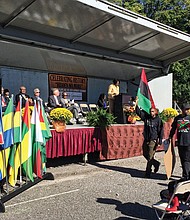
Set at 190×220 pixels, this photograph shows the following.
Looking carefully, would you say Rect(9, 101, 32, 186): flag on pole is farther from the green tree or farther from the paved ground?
the green tree

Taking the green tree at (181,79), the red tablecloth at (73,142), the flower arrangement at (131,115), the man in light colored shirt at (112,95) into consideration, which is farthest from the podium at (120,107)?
the green tree at (181,79)

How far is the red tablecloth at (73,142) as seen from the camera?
8680 millimetres

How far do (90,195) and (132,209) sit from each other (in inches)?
43.0

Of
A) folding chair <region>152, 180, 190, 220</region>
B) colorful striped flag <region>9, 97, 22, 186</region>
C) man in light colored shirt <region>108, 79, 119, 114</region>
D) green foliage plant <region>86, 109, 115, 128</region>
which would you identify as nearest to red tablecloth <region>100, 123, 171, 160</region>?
green foliage plant <region>86, 109, 115, 128</region>

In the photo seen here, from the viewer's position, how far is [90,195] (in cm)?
640

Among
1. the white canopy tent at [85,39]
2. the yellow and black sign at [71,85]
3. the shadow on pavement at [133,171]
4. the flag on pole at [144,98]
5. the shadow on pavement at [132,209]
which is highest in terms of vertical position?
the white canopy tent at [85,39]

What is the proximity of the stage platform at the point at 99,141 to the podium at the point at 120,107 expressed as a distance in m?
0.46

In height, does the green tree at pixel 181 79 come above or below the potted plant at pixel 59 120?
above

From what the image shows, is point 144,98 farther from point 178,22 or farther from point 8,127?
point 178,22

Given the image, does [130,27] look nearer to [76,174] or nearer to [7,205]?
[76,174]

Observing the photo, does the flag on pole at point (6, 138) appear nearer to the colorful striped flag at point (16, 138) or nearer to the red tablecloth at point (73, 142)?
the colorful striped flag at point (16, 138)

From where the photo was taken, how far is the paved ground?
530cm

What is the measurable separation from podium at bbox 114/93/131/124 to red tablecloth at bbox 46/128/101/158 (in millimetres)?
1656

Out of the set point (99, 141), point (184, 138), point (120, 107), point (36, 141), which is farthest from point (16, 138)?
point (120, 107)
